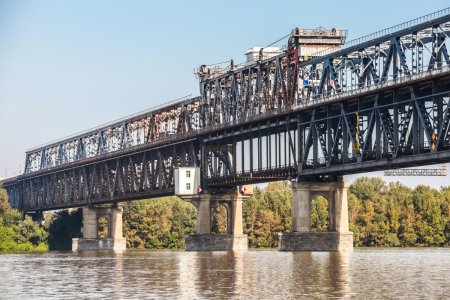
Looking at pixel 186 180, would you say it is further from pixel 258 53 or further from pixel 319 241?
pixel 319 241

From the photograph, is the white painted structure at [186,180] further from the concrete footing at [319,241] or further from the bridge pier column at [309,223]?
the concrete footing at [319,241]

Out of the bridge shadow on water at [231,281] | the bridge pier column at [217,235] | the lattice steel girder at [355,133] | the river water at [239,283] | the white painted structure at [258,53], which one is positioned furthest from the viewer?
the bridge pier column at [217,235]

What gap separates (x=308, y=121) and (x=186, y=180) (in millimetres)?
39495

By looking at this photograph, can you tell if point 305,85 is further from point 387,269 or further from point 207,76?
point 387,269

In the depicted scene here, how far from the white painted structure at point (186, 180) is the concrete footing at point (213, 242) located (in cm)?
781

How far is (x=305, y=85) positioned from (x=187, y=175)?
3838 cm

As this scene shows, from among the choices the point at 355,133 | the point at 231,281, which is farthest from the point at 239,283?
the point at 355,133

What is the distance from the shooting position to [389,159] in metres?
119

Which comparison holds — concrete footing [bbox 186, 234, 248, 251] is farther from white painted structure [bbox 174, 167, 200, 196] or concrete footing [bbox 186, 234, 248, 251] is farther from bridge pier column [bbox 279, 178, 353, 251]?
bridge pier column [bbox 279, 178, 353, 251]

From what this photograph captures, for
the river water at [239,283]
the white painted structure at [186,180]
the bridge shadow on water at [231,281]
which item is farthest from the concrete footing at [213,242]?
the river water at [239,283]

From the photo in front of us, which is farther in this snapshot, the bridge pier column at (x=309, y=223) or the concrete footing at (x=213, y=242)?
the concrete footing at (x=213, y=242)

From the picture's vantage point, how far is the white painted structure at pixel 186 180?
17462cm

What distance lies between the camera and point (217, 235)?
171 meters

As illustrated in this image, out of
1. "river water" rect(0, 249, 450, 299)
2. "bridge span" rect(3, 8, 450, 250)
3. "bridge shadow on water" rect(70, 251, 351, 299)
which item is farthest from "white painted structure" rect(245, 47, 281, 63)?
"river water" rect(0, 249, 450, 299)
